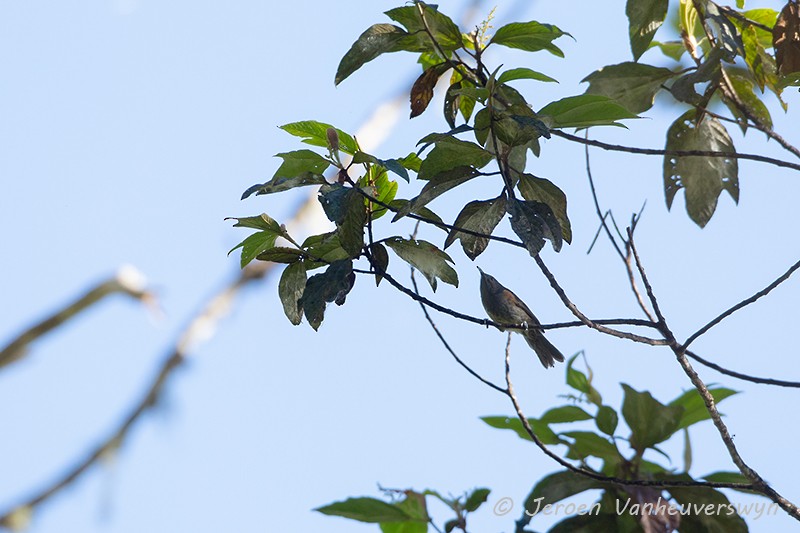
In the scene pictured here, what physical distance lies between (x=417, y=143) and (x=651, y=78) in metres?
0.61

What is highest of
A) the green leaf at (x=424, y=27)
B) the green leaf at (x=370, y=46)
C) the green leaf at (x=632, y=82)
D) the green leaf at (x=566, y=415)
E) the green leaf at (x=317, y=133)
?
the green leaf at (x=632, y=82)

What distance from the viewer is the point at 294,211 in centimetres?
461

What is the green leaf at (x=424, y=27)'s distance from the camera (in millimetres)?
1403

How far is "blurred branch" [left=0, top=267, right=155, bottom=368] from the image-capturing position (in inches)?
163

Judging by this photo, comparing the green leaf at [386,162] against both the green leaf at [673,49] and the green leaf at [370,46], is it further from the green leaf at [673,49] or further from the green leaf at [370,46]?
the green leaf at [673,49]

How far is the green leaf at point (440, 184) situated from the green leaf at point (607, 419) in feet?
2.20

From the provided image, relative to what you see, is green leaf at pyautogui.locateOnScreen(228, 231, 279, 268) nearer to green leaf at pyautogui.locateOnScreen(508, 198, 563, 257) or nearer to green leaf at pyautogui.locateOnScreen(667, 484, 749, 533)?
green leaf at pyautogui.locateOnScreen(508, 198, 563, 257)

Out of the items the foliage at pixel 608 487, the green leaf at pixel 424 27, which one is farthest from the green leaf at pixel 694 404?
the green leaf at pixel 424 27

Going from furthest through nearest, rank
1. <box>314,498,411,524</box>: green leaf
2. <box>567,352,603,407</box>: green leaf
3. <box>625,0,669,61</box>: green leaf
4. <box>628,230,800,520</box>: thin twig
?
<box>567,352,603,407</box>: green leaf < <box>314,498,411,524</box>: green leaf < <box>625,0,669,61</box>: green leaf < <box>628,230,800,520</box>: thin twig

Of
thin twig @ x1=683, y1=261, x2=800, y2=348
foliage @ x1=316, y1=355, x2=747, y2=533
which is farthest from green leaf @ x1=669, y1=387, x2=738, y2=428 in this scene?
thin twig @ x1=683, y1=261, x2=800, y2=348

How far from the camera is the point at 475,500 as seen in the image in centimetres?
165

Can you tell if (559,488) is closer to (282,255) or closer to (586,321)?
(586,321)

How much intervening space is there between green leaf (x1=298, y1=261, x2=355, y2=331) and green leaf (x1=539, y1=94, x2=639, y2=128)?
397mm

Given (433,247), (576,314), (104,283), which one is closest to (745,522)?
(576,314)
